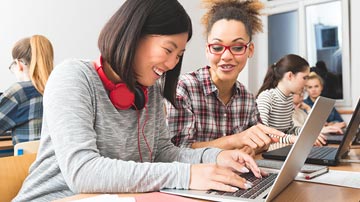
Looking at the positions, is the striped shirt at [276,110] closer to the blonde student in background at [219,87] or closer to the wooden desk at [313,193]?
the blonde student in background at [219,87]

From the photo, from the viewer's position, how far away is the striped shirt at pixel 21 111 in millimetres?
2174

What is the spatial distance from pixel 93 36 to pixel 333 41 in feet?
9.16

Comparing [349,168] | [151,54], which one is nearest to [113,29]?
[151,54]

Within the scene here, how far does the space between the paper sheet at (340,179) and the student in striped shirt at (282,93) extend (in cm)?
126

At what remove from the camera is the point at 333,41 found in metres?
4.34

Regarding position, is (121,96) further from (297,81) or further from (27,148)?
(297,81)

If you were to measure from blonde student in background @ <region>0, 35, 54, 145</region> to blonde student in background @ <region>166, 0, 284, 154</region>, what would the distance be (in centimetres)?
112

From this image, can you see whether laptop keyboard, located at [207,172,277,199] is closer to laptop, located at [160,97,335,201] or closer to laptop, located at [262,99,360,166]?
laptop, located at [160,97,335,201]

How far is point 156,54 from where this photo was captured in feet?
3.22

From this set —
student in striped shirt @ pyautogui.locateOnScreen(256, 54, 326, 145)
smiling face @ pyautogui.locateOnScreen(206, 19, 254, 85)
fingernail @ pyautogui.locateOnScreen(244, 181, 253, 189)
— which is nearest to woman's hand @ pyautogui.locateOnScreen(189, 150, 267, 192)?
fingernail @ pyautogui.locateOnScreen(244, 181, 253, 189)

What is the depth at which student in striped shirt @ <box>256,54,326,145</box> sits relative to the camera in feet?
8.01

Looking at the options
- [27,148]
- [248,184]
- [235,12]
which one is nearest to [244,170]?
[248,184]

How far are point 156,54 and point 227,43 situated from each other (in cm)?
59

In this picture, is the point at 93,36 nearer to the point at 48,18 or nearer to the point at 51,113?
the point at 48,18
